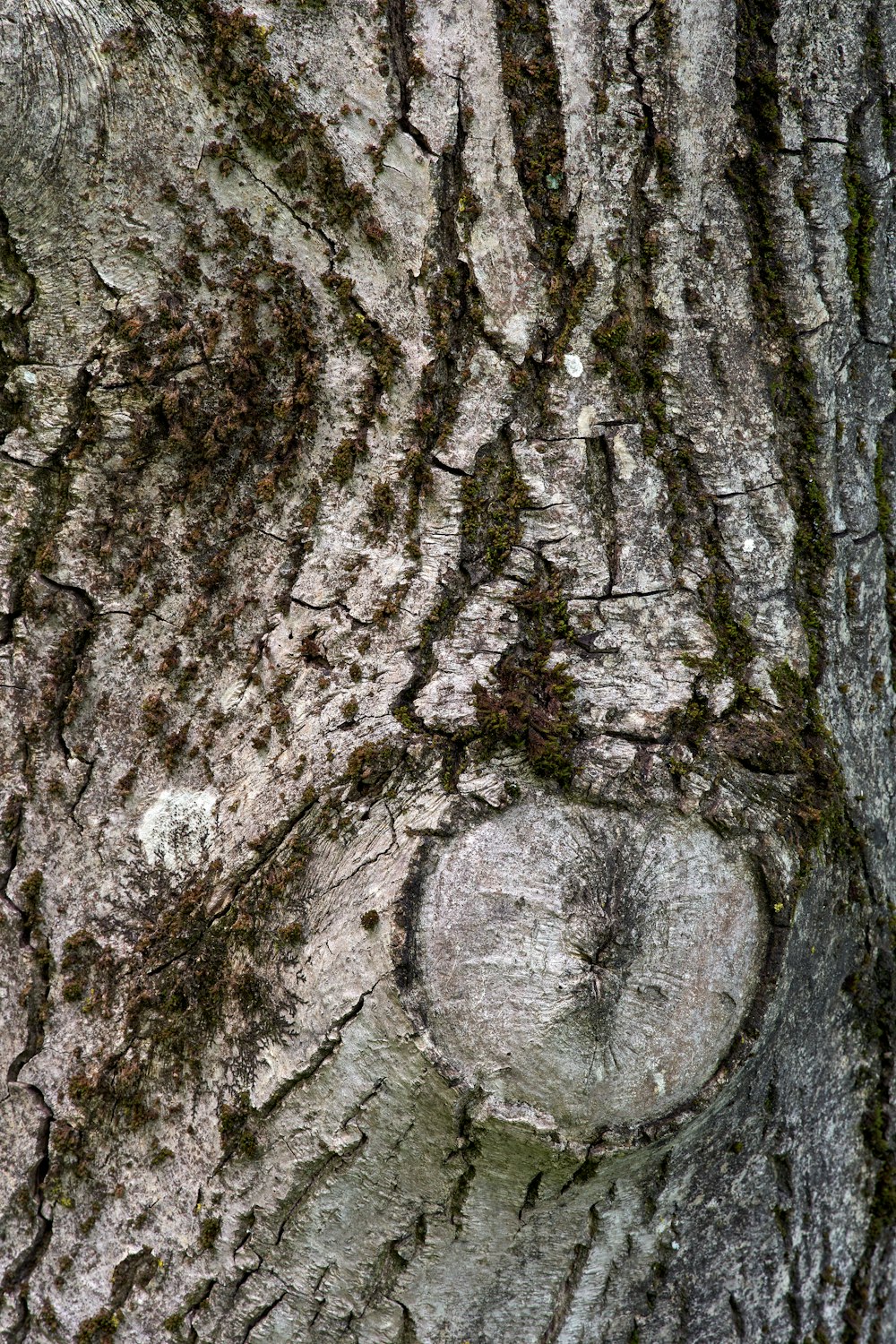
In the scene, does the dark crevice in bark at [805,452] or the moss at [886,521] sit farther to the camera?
the moss at [886,521]

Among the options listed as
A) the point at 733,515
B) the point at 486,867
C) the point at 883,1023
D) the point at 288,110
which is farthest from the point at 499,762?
the point at 288,110

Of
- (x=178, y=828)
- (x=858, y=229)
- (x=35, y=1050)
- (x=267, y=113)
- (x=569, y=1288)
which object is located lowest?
(x=35, y=1050)

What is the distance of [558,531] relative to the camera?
132 centimetres

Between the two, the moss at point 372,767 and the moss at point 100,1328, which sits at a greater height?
the moss at point 372,767

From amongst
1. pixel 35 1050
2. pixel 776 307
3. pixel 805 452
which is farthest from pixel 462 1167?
pixel 776 307

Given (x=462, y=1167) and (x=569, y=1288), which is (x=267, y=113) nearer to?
(x=462, y=1167)

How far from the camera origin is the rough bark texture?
1.24 metres

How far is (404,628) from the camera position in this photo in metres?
1.32

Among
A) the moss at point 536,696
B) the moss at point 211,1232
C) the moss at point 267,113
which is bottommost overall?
the moss at point 211,1232

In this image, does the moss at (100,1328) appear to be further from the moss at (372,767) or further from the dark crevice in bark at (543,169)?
the dark crevice in bark at (543,169)

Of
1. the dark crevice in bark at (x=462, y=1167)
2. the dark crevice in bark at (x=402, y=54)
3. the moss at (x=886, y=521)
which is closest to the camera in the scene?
the dark crevice in bark at (x=462, y=1167)

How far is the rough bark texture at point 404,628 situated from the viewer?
1.24m

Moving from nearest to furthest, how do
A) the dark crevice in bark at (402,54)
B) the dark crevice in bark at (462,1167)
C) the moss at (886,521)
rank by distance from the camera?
the dark crevice in bark at (462,1167) < the dark crevice in bark at (402,54) < the moss at (886,521)

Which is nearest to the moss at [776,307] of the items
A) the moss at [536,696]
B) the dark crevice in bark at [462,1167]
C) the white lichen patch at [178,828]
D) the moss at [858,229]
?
A: the moss at [858,229]
